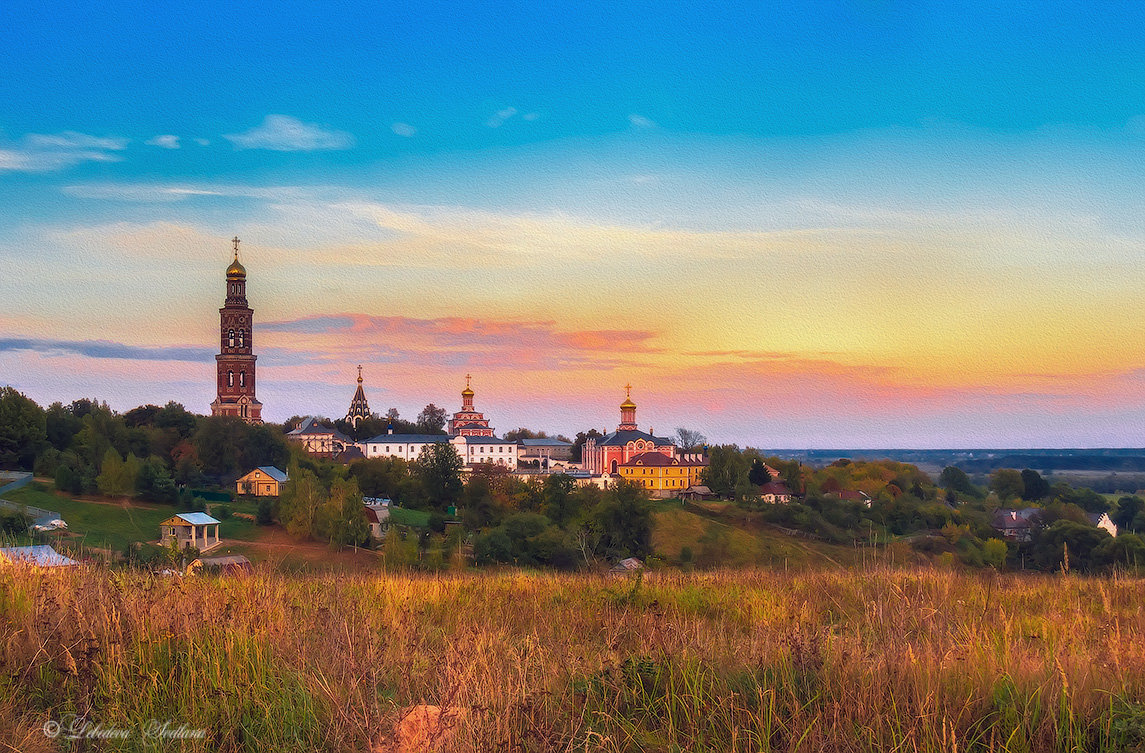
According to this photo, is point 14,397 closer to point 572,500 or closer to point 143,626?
point 572,500

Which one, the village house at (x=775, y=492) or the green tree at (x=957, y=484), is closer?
the village house at (x=775, y=492)

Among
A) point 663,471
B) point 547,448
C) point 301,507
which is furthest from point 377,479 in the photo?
point 547,448

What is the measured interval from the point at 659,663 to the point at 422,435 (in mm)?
122673

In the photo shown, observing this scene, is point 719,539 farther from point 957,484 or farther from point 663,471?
point 957,484

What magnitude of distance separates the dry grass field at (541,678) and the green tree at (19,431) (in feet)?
233

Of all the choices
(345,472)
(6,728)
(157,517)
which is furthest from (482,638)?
(345,472)

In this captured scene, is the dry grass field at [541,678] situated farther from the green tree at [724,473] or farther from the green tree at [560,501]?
the green tree at [724,473]

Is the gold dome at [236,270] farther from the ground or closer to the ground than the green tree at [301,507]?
farther from the ground

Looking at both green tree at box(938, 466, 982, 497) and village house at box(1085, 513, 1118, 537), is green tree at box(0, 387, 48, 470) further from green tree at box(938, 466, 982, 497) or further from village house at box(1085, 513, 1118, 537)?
green tree at box(938, 466, 982, 497)

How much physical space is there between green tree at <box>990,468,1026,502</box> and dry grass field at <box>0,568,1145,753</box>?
106224 millimetres

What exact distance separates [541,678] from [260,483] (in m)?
73.0

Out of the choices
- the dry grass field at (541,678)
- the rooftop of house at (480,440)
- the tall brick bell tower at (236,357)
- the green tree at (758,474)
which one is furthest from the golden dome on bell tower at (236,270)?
the dry grass field at (541,678)

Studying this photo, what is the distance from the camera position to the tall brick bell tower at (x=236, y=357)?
10794 cm

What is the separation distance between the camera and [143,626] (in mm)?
5145
